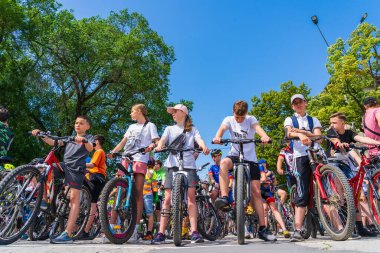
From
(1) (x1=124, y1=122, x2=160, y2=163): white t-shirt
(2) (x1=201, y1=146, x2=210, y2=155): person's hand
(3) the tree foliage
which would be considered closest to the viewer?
(2) (x1=201, y1=146, x2=210, y2=155): person's hand

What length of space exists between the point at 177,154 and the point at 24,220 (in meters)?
2.04

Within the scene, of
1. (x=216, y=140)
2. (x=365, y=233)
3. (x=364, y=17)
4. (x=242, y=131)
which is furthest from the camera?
(x=364, y=17)

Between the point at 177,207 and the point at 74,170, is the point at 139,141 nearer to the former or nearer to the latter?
the point at 74,170

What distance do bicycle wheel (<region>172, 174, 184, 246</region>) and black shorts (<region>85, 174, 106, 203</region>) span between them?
6.16ft

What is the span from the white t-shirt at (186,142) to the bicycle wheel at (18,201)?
1.72 m

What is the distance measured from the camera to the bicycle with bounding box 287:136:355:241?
445 centimetres

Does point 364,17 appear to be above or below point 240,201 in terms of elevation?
above

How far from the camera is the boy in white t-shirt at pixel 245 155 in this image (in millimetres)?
5102

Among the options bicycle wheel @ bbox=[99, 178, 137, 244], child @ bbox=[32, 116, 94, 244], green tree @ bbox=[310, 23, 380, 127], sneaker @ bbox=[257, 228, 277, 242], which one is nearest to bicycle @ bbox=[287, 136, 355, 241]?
sneaker @ bbox=[257, 228, 277, 242]

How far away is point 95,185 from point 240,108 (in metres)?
2.77

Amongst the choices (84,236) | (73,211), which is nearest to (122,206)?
(73,211)

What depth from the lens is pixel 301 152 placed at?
213 inches

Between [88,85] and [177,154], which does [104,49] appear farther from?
[177,154]

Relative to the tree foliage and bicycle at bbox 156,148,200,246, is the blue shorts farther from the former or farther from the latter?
the tree foliage
